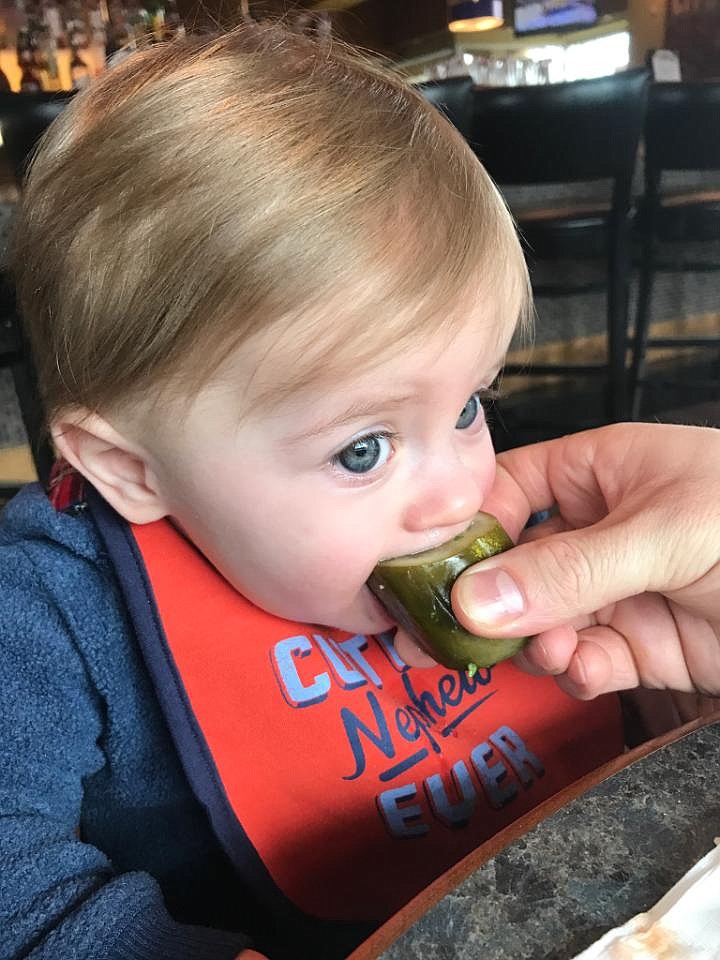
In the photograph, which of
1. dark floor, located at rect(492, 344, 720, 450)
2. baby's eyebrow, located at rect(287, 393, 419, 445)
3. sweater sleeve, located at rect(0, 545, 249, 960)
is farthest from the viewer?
dark floor, located at rect(492, 344, 720, 450)

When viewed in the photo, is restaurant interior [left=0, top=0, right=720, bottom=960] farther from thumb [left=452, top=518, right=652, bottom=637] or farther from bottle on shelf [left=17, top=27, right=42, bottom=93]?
thumb [left=452, top=518, right=652, bottom=637]

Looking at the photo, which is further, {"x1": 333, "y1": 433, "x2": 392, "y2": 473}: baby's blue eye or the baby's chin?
the baby's chin

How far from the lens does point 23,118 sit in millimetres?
2102

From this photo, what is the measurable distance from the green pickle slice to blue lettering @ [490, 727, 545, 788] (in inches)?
9.2

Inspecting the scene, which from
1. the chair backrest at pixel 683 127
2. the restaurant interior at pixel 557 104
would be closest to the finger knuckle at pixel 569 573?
the restaurant interior at pixel 557 104

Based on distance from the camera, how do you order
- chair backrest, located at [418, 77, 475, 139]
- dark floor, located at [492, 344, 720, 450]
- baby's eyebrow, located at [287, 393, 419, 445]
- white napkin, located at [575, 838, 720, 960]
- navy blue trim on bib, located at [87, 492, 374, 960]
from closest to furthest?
white napkin, located at [575, 838, 720, 960]
baby's eyebrow, located at [287, 393, 419, 445]
navy blue trim on bib, located at [87, 492, 374, 960]
chair backrest, located at [418, 77, 475, 139]
dark floor, located at [492, 344, 720, 450]

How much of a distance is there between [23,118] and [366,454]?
1.73 meters

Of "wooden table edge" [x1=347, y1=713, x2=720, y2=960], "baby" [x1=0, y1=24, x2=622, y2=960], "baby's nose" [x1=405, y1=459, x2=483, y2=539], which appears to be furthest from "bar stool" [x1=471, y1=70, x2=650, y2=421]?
"wooden table edge" [x1=347, y1=713, x2=720, y2=960]

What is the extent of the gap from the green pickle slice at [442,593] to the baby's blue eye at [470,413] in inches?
4.8

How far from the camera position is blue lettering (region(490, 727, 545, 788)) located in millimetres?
1053

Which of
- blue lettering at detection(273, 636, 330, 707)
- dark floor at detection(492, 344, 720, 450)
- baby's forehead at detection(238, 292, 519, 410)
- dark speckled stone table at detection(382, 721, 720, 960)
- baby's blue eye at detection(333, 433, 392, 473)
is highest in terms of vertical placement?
baby's forehead at detection(238, 292, 519, 410)

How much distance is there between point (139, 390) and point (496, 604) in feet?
1.29

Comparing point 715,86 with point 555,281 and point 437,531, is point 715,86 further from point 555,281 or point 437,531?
point 437,531

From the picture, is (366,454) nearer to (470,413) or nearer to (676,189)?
(470,413)
